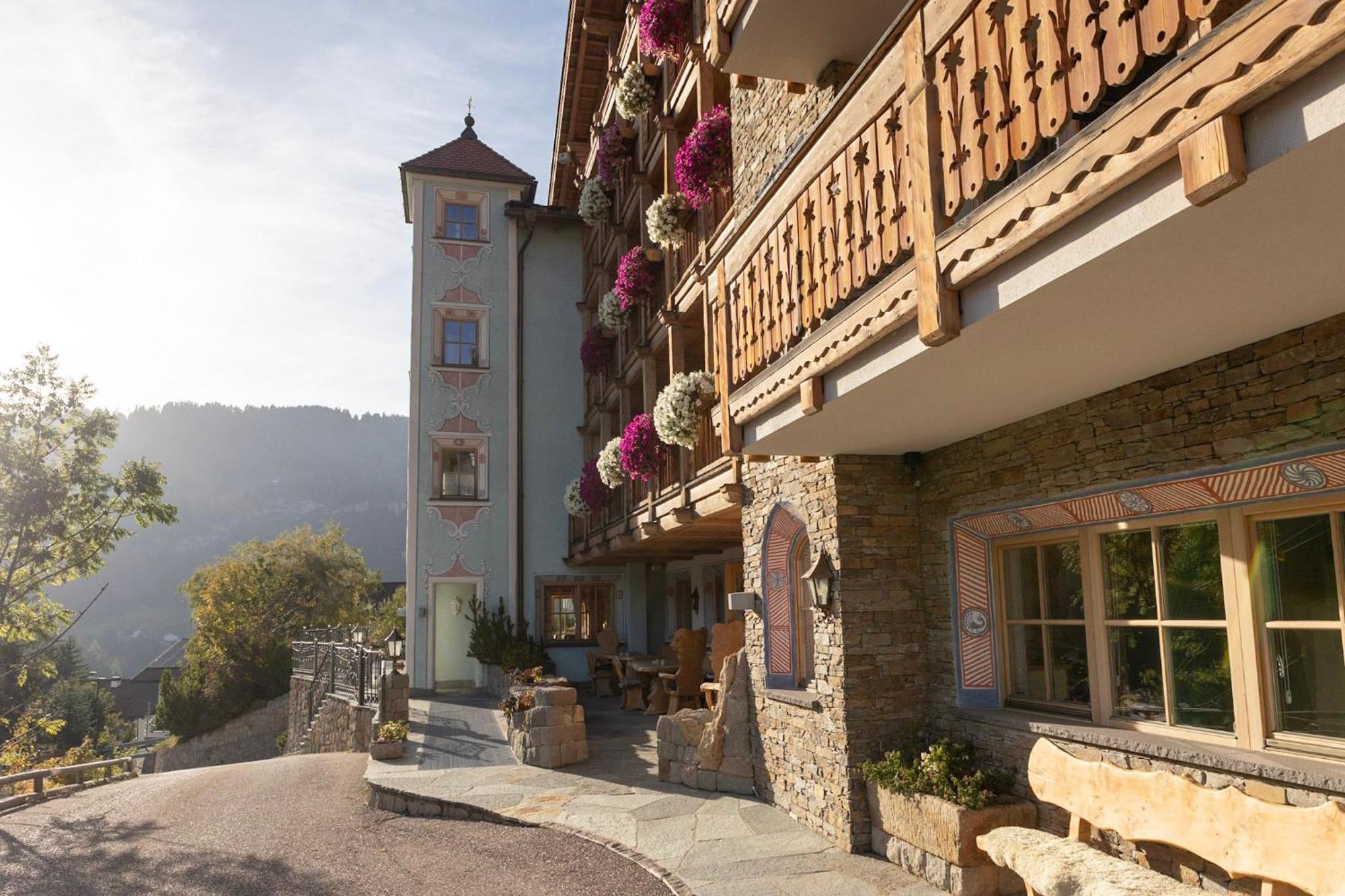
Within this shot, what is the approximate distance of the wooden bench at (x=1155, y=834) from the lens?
3.67 metres

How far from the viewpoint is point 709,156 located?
1041 cm

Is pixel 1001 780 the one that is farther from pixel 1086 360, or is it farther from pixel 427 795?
pixel 427 795

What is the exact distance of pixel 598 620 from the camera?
20469mm

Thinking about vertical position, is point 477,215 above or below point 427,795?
above

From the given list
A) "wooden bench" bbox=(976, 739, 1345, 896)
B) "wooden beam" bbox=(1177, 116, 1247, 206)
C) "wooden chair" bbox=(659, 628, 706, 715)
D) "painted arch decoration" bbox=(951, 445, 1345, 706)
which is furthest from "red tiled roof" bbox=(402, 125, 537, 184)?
"wooden beam" bbox=(1177, 116, 1247, 206)

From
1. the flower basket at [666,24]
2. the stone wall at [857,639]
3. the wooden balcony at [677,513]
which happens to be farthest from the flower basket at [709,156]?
the stone wall at [857,639]

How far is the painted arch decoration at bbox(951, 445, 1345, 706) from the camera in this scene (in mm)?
4344

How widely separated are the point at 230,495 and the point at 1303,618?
149231mm

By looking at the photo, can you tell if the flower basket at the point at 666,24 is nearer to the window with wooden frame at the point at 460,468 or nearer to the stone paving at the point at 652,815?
the stone paving at the point at 652,815

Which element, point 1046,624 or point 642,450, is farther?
point 642,450

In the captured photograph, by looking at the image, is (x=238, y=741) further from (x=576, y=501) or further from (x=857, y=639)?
(x=857, y=639)

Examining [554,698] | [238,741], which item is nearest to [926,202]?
[554,698]

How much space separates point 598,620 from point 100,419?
1183cm

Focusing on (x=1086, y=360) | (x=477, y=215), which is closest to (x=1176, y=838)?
(x=1086, y=360)
